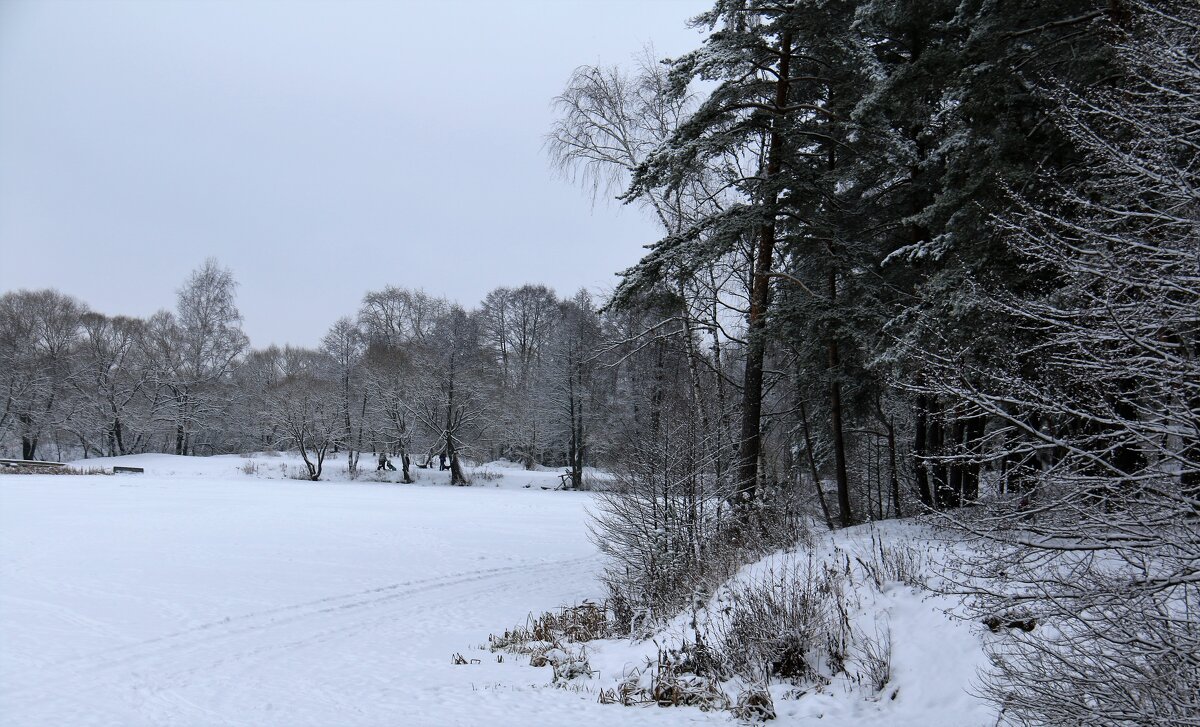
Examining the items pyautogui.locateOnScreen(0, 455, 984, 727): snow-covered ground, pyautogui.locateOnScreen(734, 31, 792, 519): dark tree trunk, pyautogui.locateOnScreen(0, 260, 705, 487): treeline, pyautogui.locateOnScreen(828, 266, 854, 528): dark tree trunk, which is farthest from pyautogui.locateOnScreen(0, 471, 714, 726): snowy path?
pyautogui.locateOnScreen(0, 260, 705, 487): treeline

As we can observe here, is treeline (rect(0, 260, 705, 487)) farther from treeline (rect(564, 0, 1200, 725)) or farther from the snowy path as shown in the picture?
treeline (rect(564, 0, 1200, 725))

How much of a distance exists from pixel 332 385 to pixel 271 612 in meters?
39.0

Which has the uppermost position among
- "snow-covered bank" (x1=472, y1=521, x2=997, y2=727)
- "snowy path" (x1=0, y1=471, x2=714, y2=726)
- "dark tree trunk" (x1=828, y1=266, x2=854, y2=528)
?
"dark tree trunk" (x1=828, y1=266, x2=854, y2=528)

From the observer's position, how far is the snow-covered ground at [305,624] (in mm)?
6324

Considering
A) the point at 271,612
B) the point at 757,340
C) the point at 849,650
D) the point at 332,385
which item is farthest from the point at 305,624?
the point at 332,385

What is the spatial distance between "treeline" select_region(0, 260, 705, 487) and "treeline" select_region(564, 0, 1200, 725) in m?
20.5

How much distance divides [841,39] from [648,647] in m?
9.95

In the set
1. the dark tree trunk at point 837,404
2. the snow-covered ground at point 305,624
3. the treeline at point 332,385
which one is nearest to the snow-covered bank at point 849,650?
the snow-covered ground at point 305,624

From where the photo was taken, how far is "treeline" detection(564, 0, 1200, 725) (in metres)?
3.96

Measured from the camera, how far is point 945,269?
8.32m

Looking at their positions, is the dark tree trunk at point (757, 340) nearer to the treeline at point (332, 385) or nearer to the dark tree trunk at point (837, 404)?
the dark tree trunk at point (837, 404)

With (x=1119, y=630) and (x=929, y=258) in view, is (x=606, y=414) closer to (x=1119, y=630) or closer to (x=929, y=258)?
(x=929, y=258)

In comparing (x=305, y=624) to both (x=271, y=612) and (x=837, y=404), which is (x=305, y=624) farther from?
(x=837, y=404)

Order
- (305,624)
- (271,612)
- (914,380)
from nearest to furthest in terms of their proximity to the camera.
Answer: (914,380), (305,624), (271,612)
